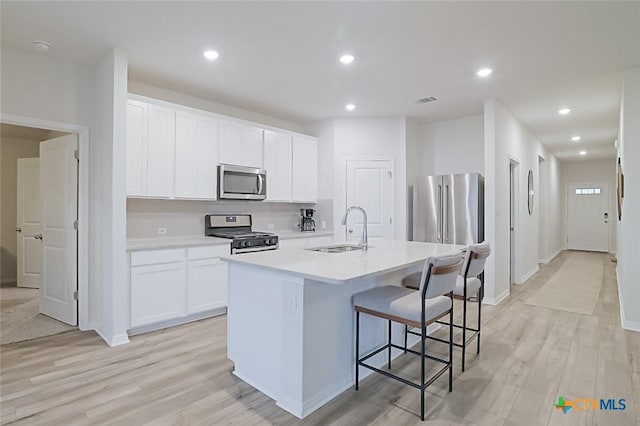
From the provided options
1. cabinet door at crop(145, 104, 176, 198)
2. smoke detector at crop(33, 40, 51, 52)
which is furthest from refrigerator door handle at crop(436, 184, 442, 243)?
smoke detector at crop(33, 40, 51, 52)

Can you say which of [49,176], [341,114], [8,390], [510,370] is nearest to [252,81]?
[341,114]

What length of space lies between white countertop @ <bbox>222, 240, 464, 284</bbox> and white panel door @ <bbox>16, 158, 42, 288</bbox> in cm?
488

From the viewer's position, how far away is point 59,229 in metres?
3.73

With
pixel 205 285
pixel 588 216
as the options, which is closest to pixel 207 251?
pixel 205 285

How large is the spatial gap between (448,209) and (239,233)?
3032mm

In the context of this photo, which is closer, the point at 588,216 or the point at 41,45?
the point at 41,45

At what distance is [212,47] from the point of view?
10.2ft

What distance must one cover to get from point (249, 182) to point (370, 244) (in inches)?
79.7

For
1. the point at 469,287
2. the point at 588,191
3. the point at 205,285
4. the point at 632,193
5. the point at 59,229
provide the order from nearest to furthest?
the point at 469,287, the point at 632,193, the point at 59,229, the point at 205,285, the point at 588,191

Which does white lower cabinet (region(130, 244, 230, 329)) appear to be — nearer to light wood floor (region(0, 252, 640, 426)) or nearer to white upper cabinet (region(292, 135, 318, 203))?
light wood floor (region(0, 252, 640, 426))

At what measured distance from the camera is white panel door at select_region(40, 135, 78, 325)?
3.60 m

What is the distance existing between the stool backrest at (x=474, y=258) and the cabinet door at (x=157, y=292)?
2797mm

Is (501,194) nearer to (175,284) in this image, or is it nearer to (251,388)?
(251,388)

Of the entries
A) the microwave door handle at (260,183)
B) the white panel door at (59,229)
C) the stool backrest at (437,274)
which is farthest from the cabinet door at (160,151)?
the stool backrest at (437,274)
